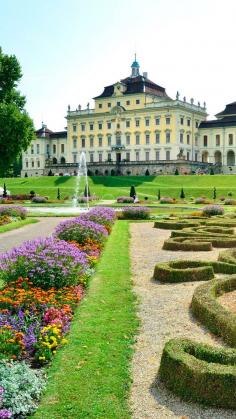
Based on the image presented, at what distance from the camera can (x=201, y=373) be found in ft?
13.9

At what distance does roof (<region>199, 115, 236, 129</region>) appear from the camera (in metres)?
68.7

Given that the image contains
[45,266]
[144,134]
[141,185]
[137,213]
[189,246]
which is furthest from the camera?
[144,134]

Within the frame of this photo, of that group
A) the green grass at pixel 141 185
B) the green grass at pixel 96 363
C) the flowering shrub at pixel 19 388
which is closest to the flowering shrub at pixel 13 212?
Answer: the green grass at pixel 96 363

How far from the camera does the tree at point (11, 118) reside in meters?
26.7

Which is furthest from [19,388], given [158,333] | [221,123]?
[221,123]

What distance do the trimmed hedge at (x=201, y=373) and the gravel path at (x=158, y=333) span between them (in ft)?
0.25

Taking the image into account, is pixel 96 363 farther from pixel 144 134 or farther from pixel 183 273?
pixel 144 134

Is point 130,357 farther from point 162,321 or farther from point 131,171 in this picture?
point 131,171

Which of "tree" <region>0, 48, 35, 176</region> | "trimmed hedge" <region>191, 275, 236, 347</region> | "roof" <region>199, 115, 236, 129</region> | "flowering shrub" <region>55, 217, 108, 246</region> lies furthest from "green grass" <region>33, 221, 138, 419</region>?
"roof" <region>199, 115, 236, 129</region>

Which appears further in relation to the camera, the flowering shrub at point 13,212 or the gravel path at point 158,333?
the flowering shrub at point 13,212

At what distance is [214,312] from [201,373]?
1.85 meters

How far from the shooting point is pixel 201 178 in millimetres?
52531

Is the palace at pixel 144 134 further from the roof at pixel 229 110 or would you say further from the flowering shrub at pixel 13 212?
the flowering shrub at pixel 13 212

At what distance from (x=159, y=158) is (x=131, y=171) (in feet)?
15.0
